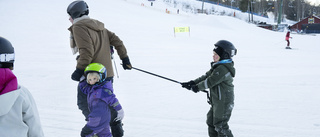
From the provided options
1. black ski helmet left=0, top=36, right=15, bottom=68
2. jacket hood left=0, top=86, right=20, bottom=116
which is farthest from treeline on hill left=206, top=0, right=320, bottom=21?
jacket hood left=0, top=86, right=20, bottom=116

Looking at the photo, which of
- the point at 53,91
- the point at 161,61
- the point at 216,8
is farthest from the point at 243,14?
the point at 53,91

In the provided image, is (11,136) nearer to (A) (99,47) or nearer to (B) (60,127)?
(A) (99,47)

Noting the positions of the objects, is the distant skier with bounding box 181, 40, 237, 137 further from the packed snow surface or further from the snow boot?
the snow boot

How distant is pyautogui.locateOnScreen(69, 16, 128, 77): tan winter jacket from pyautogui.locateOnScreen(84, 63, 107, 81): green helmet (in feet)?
0.21

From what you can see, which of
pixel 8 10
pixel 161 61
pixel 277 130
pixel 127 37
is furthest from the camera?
pixel 8 10

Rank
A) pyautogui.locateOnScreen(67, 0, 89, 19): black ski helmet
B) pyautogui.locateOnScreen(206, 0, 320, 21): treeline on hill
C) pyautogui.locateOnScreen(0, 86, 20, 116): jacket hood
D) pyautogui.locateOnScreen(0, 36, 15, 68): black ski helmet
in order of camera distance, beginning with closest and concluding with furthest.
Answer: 1. pyautogui.locateOnScreen(0, 86, 20, 116): jacket hood
2. pyautogui.locateOnScreen(0, 36, 15, 68): black ski helmet
3. pyautogui.locateOnScreen(67, 0, 89, 19): black ski helmet
4. pyautogui.locateOnScreen(206, 0, 320, 21): treeline on hill

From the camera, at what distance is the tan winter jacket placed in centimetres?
294

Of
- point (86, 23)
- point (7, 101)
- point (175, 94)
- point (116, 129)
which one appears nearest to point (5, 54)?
point (7, 101)

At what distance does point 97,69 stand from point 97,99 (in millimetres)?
358

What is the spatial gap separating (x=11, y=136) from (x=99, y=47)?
1.73m

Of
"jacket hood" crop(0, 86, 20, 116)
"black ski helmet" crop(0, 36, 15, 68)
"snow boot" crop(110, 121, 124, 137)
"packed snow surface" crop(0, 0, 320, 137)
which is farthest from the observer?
"packed snow surface" crop(0, 0, 320, 137)

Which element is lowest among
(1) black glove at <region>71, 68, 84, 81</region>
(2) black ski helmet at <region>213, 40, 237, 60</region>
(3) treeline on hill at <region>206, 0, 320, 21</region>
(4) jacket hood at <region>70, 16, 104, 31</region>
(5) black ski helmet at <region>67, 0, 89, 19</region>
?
(1) black glove at <region>71, 68, 84, 81</region>

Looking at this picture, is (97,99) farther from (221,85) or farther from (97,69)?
(221,85)

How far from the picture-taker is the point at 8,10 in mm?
22250
